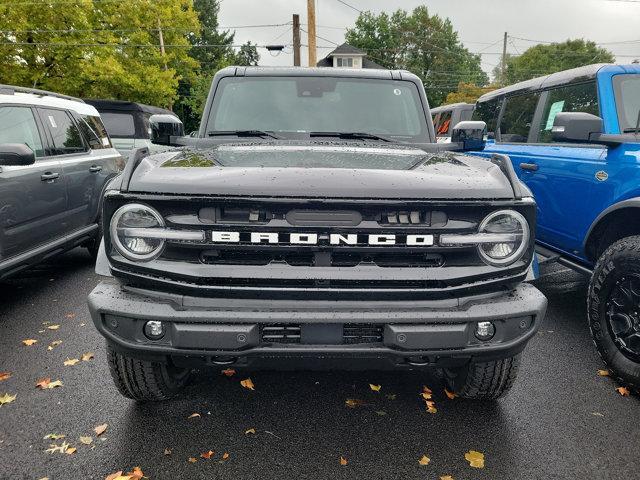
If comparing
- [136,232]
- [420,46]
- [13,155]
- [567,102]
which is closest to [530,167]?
[567,102]

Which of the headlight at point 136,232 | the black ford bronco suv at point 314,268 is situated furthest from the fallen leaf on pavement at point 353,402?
the headlight at point 136,232

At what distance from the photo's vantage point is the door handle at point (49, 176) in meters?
4.82

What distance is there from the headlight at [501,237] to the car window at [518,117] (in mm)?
3351

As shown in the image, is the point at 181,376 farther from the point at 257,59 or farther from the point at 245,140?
the point at 257,59

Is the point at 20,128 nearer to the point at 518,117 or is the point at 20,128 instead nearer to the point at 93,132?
the point at 93,132

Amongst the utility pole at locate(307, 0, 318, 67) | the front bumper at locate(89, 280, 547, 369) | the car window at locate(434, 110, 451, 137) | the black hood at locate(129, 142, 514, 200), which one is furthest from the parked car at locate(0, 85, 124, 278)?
the utility pole at locate(307, 0, 318, 67)

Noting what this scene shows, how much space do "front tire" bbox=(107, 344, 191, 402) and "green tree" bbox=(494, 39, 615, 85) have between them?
63537 mm

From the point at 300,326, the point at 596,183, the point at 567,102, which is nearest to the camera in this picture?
the point at 300,326

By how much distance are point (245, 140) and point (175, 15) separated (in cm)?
2563

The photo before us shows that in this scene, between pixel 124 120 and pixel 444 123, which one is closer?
pixel 124 120

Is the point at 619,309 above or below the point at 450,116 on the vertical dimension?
above

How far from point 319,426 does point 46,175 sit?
365 centimetres

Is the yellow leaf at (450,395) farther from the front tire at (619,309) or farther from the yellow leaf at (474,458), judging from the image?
the front tire at (619,309)

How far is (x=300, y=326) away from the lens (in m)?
2.24
